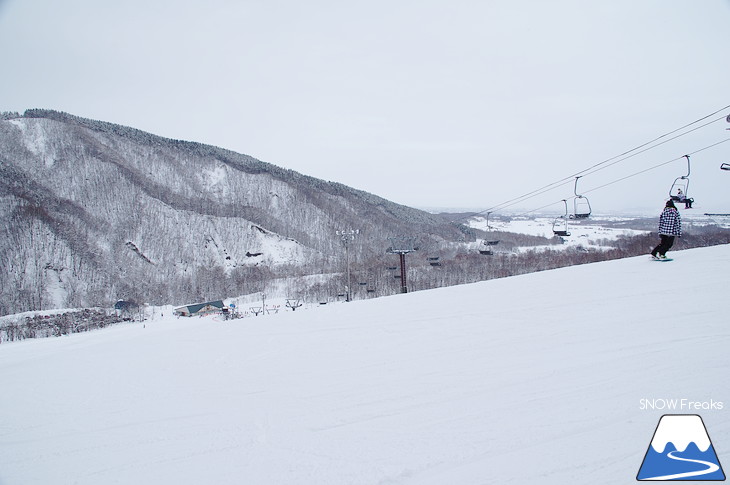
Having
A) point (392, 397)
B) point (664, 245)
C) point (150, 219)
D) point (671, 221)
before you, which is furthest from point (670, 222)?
point (150, 219)

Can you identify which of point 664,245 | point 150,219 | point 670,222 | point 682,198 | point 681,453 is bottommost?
point 681,453

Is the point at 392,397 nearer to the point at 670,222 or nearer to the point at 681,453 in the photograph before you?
the point at 681,453

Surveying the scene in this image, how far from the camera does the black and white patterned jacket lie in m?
8.62

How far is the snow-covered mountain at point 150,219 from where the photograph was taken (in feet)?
164

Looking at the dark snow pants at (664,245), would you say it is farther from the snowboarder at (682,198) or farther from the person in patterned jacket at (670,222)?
the snowboarder at (682,198)

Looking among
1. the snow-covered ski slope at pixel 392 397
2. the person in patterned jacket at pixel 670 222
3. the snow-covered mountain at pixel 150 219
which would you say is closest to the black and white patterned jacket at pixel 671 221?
the person in patterned jacket at pixel 670 222

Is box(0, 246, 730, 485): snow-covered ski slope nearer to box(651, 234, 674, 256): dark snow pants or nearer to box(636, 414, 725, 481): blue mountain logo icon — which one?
box(636, 414, 725, 481): blue mountain logo icon

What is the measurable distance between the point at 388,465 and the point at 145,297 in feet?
180

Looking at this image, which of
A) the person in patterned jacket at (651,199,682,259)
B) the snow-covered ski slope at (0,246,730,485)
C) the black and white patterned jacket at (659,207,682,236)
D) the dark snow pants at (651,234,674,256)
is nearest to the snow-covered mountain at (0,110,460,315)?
the dark snow pants at (651,234,674,256)

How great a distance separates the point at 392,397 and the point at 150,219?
7348 cm

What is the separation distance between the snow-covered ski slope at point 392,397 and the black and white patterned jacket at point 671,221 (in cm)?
169

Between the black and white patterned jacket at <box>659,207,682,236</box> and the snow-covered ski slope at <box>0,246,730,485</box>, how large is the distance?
1.69 meters

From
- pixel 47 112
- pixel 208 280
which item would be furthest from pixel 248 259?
pixel 47 112

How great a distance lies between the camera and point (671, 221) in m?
8.66
